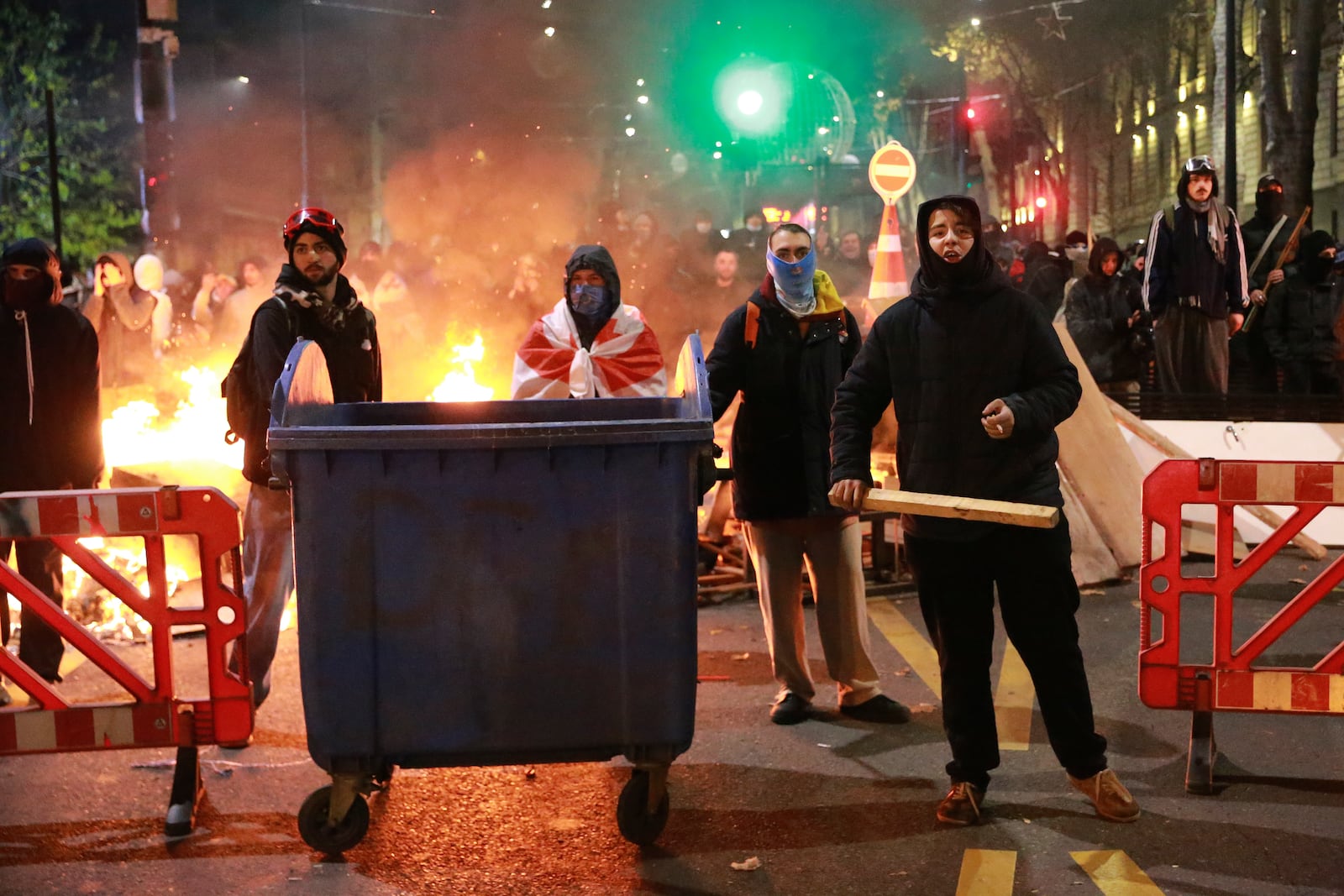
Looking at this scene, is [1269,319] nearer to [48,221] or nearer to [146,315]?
[146,315]

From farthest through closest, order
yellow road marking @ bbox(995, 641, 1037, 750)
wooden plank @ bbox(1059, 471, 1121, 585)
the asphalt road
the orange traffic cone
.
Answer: the orange traffic cone
wooden plank @ bbox(1059, 471, 1121, 585)
yellow road marking @ bbox(995, 641, 1037, 750)
the asphalt road

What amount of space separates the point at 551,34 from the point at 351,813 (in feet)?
77.4

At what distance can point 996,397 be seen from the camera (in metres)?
4.03

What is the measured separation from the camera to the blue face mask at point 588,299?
540cm

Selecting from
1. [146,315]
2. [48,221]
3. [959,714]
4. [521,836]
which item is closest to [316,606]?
[521,836]

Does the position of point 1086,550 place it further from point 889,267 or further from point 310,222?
point 310,222

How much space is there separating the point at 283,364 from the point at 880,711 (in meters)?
2.75

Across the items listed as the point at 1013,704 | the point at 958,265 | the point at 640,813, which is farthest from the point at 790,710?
the point at 958,265

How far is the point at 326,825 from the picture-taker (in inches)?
154

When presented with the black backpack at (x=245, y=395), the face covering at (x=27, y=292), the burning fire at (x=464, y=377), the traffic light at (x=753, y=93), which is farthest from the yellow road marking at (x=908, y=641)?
the traffic light at (x=753, y=93)

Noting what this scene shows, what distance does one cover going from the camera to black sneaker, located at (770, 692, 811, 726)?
5.27 meters

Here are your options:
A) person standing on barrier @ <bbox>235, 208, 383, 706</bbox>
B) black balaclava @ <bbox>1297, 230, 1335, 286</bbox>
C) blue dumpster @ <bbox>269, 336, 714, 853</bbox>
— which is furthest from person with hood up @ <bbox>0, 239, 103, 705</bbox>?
black balaclava @ <bbox>1297, 230, 1335, 286</bbox>

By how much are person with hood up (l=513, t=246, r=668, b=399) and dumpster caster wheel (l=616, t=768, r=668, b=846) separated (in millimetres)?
1863

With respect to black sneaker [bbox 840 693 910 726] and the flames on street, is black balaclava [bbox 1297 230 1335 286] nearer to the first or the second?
the flames on street
